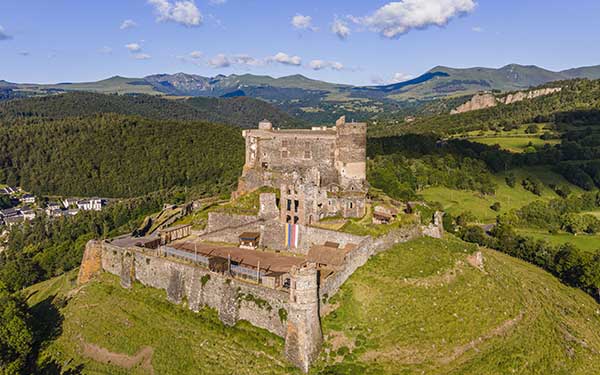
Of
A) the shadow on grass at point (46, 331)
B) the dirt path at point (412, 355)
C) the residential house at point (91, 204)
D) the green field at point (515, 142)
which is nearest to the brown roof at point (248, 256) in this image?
the dirt path at point (412, 355)

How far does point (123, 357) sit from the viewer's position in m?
33.9

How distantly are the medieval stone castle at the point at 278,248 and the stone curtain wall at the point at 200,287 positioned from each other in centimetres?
7

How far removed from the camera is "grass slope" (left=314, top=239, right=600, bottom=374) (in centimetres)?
2941

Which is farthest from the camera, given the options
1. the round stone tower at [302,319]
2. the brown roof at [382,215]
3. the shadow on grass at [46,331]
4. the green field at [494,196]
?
the green field at [494,196]

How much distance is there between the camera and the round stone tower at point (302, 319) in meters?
28.7

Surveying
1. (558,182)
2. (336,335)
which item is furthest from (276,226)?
(558,182)

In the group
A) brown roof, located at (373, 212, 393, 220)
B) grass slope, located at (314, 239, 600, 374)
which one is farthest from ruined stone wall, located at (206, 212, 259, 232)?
grass slope, located at (314, 239, 600, 374)

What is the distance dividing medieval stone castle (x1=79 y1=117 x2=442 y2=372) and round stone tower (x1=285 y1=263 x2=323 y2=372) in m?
0.06

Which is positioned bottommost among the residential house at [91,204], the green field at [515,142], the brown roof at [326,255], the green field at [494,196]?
the residential house at [91,204]

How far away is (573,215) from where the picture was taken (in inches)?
3162

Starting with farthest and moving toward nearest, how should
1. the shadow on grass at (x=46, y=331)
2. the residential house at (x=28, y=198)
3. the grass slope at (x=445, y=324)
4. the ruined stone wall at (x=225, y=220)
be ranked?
the residential house at (x=28, y=198), the ruined stone wall at (x=225, y=220), the shadow on grass at (x=46, y=331), the grass slope at (x=445, y=324)

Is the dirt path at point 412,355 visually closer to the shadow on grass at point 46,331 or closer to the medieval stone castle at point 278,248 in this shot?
the medieval stone castle at point 278,248

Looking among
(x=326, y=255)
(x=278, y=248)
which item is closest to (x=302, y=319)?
(x=326, y=255)

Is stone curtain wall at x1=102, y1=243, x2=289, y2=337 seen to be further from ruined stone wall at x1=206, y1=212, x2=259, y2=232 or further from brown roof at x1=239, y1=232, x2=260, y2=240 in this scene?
ruined stone wall at x1=206, y1=212, x2=259, y2=232
